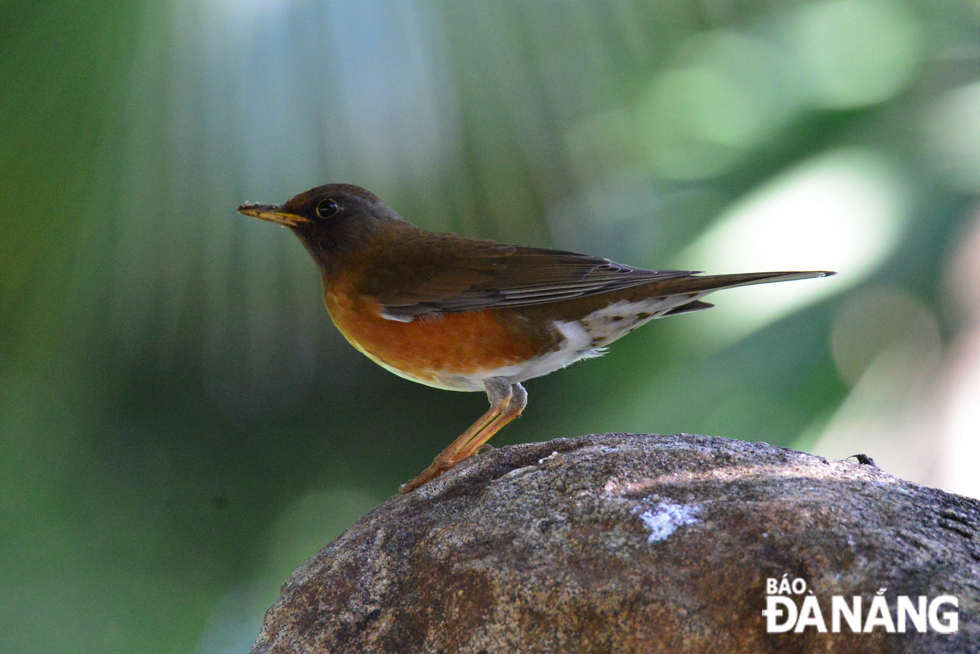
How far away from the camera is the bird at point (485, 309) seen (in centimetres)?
413

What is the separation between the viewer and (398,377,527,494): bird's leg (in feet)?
13.4

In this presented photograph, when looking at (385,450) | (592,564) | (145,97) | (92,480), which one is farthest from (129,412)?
(592,564)

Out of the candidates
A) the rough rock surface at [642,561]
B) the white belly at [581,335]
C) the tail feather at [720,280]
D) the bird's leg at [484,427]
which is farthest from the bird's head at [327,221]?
the rough rock surface at [642,561]

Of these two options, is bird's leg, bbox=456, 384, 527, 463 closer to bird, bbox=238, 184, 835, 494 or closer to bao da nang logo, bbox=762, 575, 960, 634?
bird, bbox=238, 184, 835, 494

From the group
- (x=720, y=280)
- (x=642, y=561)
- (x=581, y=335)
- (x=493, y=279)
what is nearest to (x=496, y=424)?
(x=581, y=335)

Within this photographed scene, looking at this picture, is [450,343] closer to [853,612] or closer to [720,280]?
[720,280]

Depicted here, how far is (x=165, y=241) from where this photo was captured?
18.8ft

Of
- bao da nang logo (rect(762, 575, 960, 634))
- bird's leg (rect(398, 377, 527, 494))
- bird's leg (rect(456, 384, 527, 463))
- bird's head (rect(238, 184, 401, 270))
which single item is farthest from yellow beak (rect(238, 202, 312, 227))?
bao da nang logo (rect(762, 575, 960, 634))

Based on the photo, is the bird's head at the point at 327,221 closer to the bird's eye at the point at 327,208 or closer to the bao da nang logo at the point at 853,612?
the bird's eye at the point at 327,208

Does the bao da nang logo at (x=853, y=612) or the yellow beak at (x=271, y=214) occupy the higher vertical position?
the yellow beak at (x=271, y=214)

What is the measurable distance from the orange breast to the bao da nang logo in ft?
6.92

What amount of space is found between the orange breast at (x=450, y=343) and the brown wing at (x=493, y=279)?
0.20ft

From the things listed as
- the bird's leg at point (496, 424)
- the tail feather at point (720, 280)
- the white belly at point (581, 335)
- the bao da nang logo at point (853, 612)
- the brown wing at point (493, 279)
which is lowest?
the bao da nang logo at point (853, 612)

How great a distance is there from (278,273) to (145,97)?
1.76m
